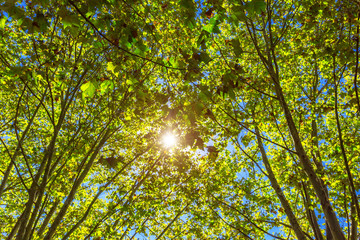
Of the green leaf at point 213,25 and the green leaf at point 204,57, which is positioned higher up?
the green leaf at point 213,25

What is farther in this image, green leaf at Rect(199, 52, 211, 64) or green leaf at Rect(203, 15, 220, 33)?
green leaf at Rect(199, 52, 211, 64)

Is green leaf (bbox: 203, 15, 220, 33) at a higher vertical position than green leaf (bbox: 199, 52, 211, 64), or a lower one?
higher

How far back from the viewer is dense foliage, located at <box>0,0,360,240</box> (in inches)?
103

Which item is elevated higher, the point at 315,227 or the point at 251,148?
the point at 251,148

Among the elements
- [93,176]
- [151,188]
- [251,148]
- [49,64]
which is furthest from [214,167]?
[49,64]

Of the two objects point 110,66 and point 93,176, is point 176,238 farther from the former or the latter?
point 110,66

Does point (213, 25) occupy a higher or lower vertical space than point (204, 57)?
higher

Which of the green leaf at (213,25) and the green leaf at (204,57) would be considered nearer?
the green leaf at (213,25)

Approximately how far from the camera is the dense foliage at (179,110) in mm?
2609

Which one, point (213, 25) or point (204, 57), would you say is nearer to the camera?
point (213, 25)

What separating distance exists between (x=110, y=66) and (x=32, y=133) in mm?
6624

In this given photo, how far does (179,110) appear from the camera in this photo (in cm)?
265

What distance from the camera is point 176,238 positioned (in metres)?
8.77

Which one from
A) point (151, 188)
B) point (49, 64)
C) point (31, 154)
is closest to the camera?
point (49, 64)
